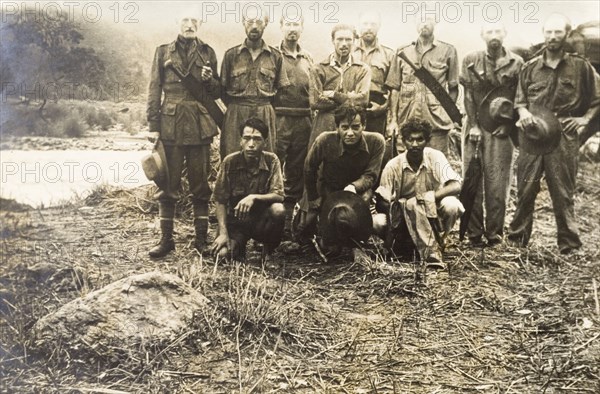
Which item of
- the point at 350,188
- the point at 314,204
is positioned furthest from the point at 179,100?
the point at 350,188

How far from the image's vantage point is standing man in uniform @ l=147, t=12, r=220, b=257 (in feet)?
13.3

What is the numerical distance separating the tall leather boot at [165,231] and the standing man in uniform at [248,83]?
44 cm

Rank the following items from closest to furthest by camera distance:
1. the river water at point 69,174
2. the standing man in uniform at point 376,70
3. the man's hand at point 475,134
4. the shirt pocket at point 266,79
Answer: the river water at point 69,174 → the shirt pocket at point 266,79 → the standing man in uniform at point 376,70 → the man's hand at point 475,134

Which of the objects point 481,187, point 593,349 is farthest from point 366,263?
point 593,349

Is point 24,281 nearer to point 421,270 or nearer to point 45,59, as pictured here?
point 45,59

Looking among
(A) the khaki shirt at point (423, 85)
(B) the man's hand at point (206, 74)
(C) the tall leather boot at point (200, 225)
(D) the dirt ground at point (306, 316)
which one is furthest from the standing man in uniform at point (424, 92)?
(C) the tall leather boot at point (200, 225)

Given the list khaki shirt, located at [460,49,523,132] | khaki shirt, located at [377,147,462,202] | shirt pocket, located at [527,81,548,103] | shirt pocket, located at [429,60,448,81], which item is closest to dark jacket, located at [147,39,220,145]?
khaki shirt, located at [377,147,462,202]

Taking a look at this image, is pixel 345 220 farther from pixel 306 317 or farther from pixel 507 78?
pixel 507 78

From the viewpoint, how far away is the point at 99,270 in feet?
13.1

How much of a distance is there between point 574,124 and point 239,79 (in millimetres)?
1991

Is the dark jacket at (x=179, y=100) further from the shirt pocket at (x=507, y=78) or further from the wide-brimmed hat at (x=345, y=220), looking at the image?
the shirt pocket at (x=507, y=78)

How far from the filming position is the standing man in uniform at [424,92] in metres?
4.46

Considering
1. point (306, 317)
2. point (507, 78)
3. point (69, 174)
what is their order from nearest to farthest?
point (306, 317) < point (69, 174) < point (507, 78)

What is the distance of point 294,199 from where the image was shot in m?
4.45
